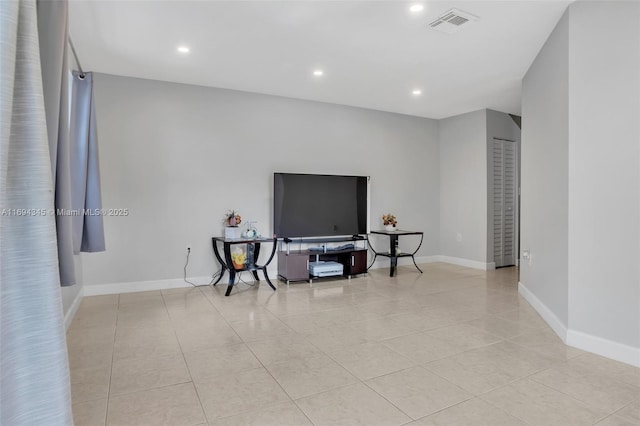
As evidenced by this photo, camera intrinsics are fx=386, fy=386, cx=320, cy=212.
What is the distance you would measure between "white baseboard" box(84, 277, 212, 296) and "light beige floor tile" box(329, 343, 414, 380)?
2723mm

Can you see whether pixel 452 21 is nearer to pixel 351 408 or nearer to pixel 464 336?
pixel 464 336

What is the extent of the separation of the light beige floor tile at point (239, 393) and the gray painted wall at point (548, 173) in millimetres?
2316

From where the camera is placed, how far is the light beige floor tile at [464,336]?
2941mm

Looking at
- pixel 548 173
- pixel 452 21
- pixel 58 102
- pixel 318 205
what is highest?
pixel 452 21

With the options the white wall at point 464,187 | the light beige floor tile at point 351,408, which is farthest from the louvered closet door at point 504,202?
the light beige floor tile at point 351,408

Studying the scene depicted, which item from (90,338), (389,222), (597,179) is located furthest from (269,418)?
(389,222)

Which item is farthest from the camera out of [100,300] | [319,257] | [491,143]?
[491,143]

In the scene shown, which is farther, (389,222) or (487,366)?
(389,222)

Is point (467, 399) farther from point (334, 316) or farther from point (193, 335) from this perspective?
point (193, 335)

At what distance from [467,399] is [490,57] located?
11.1 ft

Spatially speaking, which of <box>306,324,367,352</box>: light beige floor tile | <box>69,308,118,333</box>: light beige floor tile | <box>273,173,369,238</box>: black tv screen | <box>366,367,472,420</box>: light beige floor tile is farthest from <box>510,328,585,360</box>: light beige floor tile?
<box>69,308,118,333</box>: light beige floor tile

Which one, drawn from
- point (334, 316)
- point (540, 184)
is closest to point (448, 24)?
point (540, 184)

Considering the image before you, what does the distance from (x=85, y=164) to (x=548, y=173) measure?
151 inches

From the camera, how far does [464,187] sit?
6.42 meters
